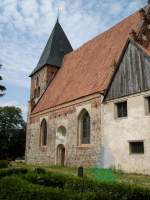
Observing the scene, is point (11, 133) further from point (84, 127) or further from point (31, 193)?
point (31, 193)

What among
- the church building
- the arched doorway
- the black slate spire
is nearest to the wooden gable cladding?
the church building

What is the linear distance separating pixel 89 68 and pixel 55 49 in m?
10.3

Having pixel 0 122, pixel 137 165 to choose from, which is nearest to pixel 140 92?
pixel 137 165

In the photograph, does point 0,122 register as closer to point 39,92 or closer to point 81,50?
point 39,92

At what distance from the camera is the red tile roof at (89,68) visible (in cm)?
1952

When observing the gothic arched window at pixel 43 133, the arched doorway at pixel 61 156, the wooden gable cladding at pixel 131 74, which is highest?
the wooden gable cladding at pixel 131 74

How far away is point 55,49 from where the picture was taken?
103ft

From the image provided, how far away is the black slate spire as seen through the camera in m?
30.1

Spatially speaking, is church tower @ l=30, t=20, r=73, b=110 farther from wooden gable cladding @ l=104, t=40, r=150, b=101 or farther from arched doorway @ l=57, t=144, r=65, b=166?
wooden gable cladding @ l=104, t=40, r=150, b=101

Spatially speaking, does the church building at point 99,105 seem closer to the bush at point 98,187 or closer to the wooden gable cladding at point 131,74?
the wooden gable cladding at point 131,74

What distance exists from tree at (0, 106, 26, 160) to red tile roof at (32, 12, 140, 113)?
773 inches

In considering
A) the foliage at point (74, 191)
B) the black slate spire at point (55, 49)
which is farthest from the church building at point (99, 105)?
the foliage at point (74, 191)

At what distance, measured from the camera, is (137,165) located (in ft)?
47.1

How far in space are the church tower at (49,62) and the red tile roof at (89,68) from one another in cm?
125
